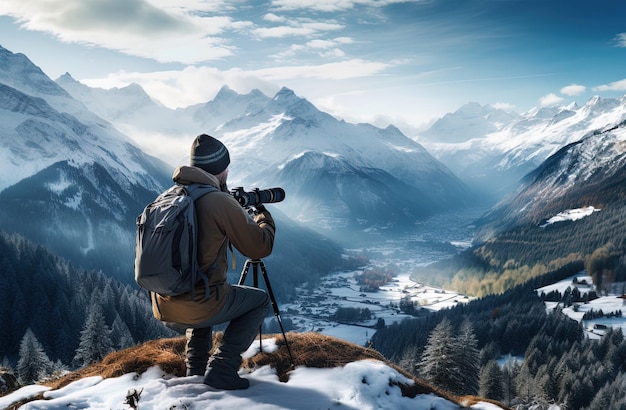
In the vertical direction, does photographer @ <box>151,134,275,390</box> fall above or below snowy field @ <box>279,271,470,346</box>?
above

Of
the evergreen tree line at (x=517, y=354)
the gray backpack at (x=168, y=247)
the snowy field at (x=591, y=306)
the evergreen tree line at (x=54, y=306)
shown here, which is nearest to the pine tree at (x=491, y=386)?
the evergreen tree line at (x=517, y=354)

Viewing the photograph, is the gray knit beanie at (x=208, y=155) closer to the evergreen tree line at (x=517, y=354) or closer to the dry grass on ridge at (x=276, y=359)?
the dry grass on ridge at (x=276, y=359)

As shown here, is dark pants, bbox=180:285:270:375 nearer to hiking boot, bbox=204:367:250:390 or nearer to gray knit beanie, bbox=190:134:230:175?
hiking boot, bbox=204:367:250:390

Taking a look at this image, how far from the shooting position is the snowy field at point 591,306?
10312cm

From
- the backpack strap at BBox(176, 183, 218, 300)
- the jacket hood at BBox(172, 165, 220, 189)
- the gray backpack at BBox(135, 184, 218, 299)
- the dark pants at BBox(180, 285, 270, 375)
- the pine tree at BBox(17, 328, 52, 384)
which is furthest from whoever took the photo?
the pine tree at BBox(17, 328, 52, 384)

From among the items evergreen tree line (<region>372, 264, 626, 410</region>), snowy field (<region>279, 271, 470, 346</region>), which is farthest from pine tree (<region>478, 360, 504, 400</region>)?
snowy field (<region>279, 271, 470, 346</region>)

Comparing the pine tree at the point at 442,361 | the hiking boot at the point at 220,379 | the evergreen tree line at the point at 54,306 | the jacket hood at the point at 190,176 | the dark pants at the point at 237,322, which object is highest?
the jacket hood at the point at 190,176

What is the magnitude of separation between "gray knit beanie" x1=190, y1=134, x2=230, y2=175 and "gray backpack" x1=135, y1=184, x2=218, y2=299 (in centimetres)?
90

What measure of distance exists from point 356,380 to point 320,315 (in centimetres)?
15873

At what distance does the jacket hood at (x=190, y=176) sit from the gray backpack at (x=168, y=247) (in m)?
0.42

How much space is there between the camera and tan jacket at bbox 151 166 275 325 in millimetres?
6691

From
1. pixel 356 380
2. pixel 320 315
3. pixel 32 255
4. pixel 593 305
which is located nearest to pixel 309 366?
pixel 356 380

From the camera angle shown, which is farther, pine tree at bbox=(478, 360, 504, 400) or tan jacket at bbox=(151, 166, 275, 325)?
pine tree at bbox=(478, 360, 504, 400)

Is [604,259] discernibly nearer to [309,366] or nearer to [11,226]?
[309,366]
